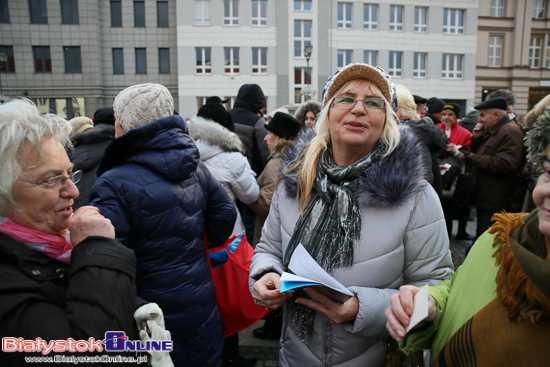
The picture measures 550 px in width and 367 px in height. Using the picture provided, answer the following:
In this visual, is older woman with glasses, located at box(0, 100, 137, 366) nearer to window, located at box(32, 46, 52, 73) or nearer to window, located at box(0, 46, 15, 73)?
window, located at box(32, 46, 52, 73)

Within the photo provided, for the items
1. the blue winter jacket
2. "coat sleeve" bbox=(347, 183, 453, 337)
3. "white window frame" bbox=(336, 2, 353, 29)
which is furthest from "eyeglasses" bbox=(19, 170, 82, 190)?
"white window frame" bbox=(336, 2, 353, 29)

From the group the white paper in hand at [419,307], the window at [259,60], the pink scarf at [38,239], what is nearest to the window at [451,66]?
the window at [259,60]

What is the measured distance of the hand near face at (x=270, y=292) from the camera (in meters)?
1.66

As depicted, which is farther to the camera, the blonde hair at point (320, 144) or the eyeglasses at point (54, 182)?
the blonde hair at point (320, 144)

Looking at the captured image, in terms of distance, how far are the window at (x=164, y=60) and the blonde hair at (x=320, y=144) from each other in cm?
3059

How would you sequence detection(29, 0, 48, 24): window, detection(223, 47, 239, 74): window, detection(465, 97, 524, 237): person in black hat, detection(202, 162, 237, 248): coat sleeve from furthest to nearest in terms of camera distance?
1. detection(223, 47, 239, 74): window
2. detection(29, 0, 48, 24): window
3. detection(465, 97, 524, 237): person in black hat
4. detection(202, 162, 237, 248): coat sleeve

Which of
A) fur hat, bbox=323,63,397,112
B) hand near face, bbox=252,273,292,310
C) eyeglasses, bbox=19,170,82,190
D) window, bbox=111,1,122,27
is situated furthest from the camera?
window, bbox=111,1,122,27

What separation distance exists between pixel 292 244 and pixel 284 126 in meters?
2.40

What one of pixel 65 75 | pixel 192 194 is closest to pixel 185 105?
pixel 65 75

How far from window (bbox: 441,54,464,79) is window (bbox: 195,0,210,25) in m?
20.4

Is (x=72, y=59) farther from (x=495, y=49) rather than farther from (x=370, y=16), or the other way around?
(x=495, y=49)

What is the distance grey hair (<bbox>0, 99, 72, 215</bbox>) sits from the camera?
4.04 feet

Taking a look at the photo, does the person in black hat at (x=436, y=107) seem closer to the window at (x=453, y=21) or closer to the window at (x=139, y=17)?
the window at (x=139, y=17)

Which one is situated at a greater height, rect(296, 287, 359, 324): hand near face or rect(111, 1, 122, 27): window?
rect(111, 1, 122, 27): window
